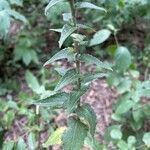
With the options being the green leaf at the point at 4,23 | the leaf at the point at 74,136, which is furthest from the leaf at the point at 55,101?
the green leaf at the point at 4,23

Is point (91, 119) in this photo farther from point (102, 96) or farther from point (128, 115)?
point (102, 96)

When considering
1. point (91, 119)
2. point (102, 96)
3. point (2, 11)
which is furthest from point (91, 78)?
point (102, 96)

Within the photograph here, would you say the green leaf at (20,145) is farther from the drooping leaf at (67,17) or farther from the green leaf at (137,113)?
the green leaf at (137,113)

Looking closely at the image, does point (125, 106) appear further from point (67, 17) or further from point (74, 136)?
point (67, 17)

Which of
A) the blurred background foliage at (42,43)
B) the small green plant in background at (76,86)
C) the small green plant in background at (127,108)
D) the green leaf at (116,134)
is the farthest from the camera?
the blurred background foliage at (42,43)

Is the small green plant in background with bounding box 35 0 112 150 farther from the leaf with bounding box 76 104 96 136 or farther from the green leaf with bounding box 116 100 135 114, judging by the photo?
the green leaf with bounding box 116 100 135 114

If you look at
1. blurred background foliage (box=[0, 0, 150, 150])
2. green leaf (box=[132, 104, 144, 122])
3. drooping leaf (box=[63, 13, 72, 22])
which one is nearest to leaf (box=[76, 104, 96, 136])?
drooping leaf (box=[63, 13, 72, 22])
